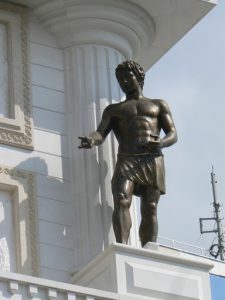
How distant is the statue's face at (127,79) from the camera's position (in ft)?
63.4

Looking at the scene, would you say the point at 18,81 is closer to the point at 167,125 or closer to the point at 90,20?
the point at 90,20

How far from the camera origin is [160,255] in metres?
17.9

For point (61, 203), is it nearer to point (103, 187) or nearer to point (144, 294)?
point (103, 187)

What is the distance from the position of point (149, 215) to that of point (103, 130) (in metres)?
1.07

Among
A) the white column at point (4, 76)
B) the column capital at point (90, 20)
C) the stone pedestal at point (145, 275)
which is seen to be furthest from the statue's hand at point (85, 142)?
the column capital at point (90, 20)

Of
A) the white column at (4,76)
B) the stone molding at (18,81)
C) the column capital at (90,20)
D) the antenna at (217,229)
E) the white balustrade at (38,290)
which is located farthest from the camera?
the antenna at (217,229)

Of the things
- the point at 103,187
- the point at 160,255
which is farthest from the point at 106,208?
the point at 160,255

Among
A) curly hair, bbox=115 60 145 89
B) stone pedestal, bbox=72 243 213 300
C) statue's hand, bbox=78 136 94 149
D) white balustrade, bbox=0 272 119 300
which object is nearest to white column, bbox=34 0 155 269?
curly hair, bbox=115 60 145 89

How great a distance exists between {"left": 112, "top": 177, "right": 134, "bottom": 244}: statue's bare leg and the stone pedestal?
1.54ft

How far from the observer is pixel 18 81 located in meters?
20.3

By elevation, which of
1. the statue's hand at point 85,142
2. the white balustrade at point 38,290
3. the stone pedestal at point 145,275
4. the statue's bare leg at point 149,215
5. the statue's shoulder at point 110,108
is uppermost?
the statue's shoulder at point 110,108

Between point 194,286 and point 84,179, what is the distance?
8.13 feet

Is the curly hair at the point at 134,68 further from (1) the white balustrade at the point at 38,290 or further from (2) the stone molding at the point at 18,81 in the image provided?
(1) the white balustrade at the point at 38,290

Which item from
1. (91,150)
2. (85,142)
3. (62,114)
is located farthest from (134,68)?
(62,114)
